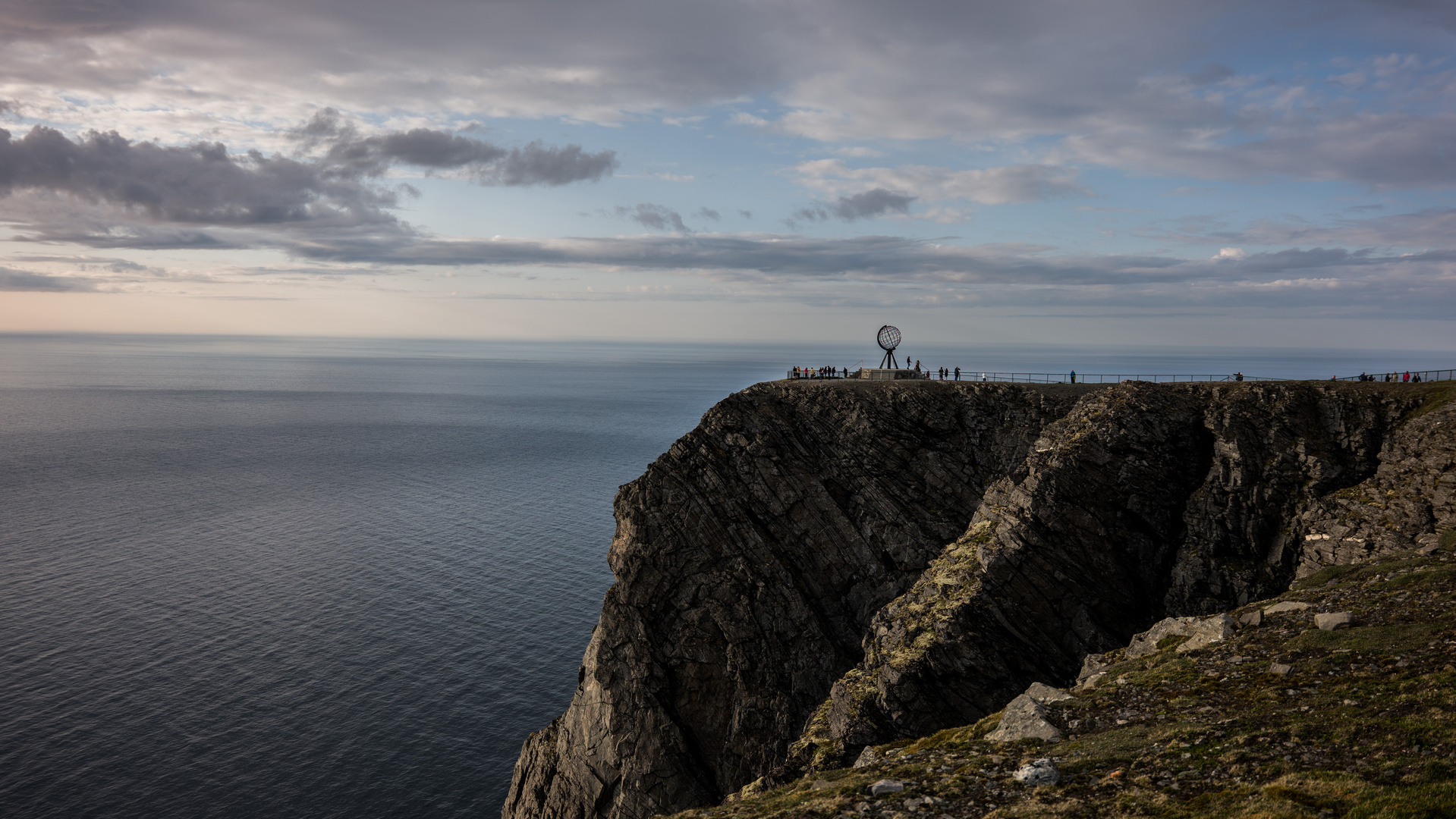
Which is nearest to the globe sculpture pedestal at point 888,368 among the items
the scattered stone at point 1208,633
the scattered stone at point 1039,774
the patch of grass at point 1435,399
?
the patch of grass at point 1435,399

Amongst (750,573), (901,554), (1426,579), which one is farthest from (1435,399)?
(750,573)

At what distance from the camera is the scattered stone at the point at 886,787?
2092 centimetres

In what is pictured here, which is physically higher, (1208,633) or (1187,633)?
(1208,633)

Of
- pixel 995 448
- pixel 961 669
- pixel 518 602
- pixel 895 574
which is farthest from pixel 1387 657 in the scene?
pixel 518 602

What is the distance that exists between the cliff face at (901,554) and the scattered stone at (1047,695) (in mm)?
12620

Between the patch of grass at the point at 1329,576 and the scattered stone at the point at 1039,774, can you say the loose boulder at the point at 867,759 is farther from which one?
the patch of grass at the point at 1329,576

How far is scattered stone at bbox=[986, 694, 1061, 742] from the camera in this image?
77.8 ft

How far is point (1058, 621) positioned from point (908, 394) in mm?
27368

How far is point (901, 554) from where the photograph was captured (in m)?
57.5

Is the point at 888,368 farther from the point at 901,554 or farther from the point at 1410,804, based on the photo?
the point at 1410,804

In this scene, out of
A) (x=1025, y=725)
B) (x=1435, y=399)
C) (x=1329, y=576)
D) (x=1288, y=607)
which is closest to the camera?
(x=1025, y=725)

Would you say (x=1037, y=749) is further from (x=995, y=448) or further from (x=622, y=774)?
(x=995, y=448)

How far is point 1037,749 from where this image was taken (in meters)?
22.6

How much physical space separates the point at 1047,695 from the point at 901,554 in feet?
101
